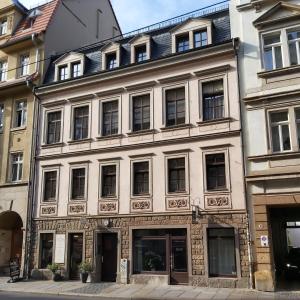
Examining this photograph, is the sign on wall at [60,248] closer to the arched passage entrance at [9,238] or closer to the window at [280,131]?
the arched passage entrance at [9,238]

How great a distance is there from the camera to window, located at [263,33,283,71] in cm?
1869

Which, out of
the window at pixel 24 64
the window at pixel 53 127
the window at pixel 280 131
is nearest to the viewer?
the window at pixel 280 131

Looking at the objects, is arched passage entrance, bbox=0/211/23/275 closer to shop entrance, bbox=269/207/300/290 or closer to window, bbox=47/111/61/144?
window, bbox=47/111/61/144

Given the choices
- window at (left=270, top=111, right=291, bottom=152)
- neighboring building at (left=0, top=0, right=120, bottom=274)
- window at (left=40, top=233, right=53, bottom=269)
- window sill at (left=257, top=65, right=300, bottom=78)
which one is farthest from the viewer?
neighboring building at (left=0, top=0, right=120, bottom=274)

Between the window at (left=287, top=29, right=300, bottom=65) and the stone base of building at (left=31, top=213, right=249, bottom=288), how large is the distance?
7412mm

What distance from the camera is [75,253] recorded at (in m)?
21.7

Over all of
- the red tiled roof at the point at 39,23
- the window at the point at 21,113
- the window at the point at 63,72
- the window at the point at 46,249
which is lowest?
the window at the point at 46,249

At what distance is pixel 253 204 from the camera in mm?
17672

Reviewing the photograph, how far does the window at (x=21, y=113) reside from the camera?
2522cm

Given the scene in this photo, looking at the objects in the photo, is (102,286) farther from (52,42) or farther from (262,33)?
(52,42)

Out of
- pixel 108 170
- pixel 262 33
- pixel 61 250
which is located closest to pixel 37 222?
pixel 61 250

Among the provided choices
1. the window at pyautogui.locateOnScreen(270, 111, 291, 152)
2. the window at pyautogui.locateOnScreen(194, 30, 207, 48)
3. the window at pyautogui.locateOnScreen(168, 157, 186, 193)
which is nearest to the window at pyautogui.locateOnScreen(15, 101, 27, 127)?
the window at pyautogui.locateOnScreen(168, 157, 186, 193)

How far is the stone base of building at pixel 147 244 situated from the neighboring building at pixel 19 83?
8.91 feet

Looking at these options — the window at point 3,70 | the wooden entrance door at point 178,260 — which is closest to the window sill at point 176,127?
the wooden entrance door at point 178,260
